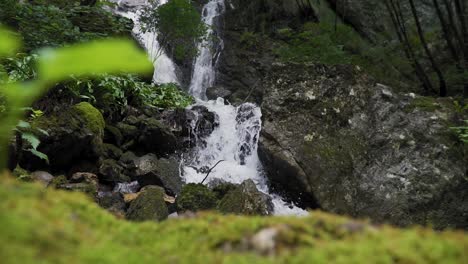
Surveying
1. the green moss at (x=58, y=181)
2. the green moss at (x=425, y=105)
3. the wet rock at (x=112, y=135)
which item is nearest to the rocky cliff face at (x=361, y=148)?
the green moss at (x=425, y=105)

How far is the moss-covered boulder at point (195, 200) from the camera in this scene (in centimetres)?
677

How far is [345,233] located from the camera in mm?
1248

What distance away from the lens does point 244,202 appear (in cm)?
628

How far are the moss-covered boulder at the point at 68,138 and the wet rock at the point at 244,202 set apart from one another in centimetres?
297

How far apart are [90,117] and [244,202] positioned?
3.76m

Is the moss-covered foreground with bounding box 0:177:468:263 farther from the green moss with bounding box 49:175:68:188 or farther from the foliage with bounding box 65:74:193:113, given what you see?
the foliage with bounding box 65:74:193:113

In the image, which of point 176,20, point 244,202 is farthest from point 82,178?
point 176,20

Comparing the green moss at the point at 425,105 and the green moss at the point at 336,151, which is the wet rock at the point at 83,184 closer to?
the green moss at the point at 336,151

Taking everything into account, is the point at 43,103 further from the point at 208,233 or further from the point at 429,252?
the point at 429,252

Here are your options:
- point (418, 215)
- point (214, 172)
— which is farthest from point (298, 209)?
point (214, 172)

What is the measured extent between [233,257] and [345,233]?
1.27 feet

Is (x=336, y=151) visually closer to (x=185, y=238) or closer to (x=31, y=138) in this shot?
(x=31, y=138)

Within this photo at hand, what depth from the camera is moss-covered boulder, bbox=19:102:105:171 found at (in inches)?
267

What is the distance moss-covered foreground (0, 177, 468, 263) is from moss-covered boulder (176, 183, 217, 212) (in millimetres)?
5397
